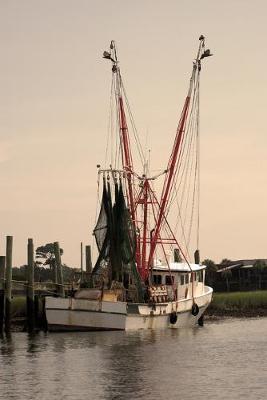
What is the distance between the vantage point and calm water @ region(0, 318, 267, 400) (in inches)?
1168

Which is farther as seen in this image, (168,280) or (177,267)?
(177,267)

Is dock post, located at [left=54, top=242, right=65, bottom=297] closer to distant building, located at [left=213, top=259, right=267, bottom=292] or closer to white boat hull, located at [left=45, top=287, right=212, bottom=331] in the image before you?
white boat hull, located at [left=45, top=287, right=212, bottom=331]

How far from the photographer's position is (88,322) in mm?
49406

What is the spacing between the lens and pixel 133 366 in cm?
3559

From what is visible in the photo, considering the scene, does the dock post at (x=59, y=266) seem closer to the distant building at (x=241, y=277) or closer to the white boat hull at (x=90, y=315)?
the white boat hull at (x=90, y=315)

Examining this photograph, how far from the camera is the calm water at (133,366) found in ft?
97.3

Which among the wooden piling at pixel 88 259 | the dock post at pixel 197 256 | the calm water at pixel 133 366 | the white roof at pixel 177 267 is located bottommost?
the calm water at pixel 133 366

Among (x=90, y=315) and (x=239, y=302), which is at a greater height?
(x=239, y=302)

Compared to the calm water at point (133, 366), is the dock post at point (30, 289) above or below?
above

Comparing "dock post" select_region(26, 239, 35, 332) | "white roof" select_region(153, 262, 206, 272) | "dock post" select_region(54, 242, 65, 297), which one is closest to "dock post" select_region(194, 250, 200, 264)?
"white roof" select_region(153, 262, 206, 272)

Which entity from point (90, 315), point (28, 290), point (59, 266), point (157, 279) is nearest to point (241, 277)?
point (157, 279)

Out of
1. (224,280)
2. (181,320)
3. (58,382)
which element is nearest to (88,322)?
(181,320)

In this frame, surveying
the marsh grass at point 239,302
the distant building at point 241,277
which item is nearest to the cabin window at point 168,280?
the marsh grass at point 239,302

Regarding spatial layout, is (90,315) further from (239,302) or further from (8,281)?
(239,302)
